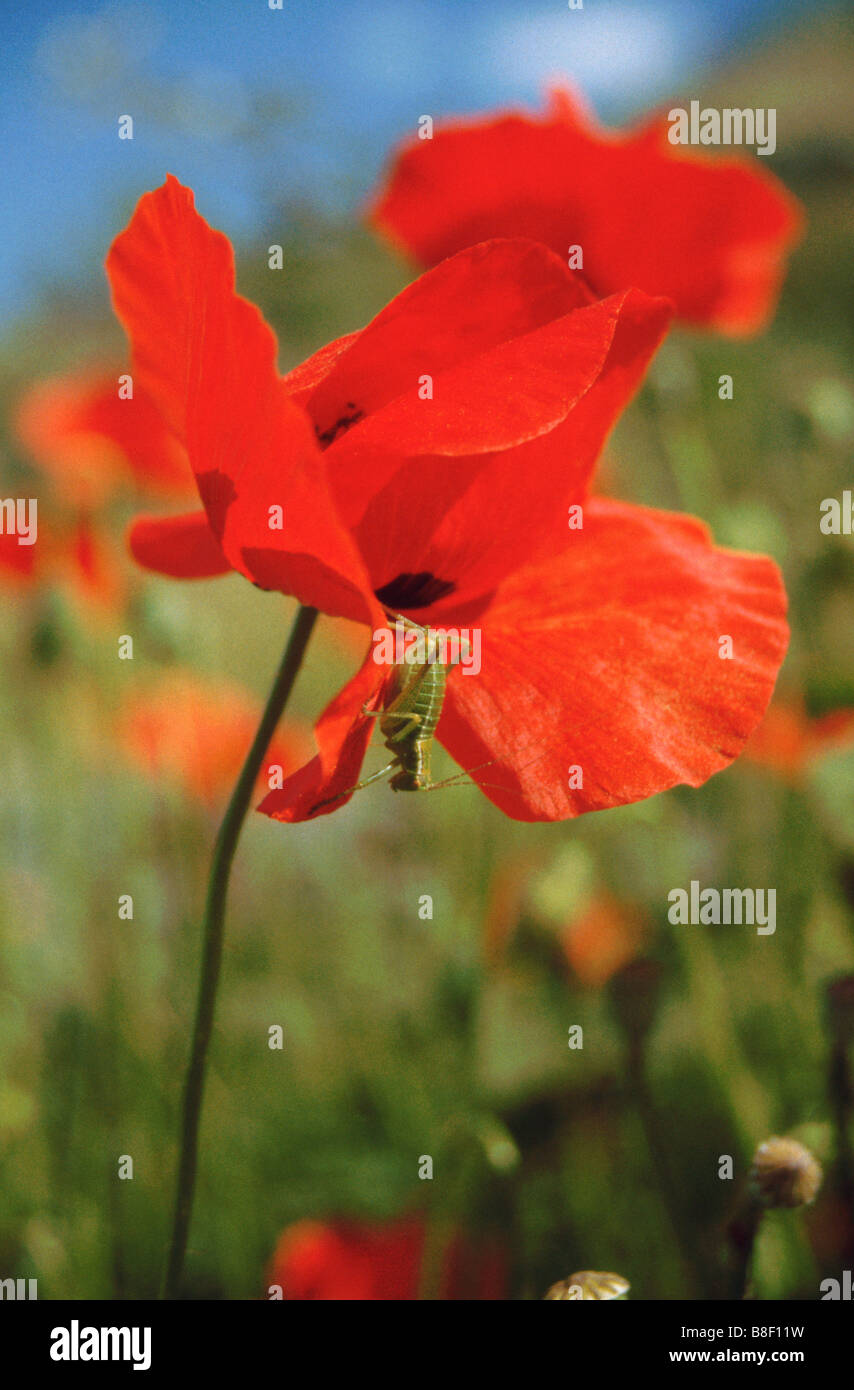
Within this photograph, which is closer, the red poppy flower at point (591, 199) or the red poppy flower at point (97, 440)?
the red poppy flower at point (591, 199)

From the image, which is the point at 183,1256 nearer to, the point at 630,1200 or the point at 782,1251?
the point at 782,1251

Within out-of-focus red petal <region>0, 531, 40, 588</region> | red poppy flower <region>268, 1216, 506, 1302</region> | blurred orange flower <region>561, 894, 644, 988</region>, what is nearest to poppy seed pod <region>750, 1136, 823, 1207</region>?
red poppy flower <region>268, 1216, 506, 1302</region>

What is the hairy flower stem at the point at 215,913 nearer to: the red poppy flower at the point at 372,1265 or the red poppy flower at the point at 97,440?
the red poppy flower at the point at 372,1265

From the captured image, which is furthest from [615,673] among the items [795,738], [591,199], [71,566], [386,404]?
[71,566]

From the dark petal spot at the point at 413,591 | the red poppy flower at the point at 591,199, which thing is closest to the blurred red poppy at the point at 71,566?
the red poppy flower at the point at 591,199

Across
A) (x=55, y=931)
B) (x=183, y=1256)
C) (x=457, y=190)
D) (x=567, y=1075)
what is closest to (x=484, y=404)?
(x=183, y=1256)

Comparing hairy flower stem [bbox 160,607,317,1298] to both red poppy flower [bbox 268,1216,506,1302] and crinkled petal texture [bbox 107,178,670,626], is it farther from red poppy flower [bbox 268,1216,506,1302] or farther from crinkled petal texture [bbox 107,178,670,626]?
red poppy flower [bbox 268,1216,506,1302]
